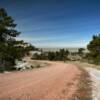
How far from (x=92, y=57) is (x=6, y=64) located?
4074 centimetres

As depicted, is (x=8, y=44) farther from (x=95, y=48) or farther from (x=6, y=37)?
(x=95, y=48)

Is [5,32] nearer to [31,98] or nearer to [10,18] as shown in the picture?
[10,18]

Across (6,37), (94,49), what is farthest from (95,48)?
(6,37)

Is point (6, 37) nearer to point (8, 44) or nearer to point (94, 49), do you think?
point (8, 44)

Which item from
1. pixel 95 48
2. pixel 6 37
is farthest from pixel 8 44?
pixel 95 48

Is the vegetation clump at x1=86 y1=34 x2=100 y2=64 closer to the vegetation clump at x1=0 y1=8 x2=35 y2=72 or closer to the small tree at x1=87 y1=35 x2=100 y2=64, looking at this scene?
the small tree at x1=87 y1=35 x2=100 y2=64

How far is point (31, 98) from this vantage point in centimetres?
1226

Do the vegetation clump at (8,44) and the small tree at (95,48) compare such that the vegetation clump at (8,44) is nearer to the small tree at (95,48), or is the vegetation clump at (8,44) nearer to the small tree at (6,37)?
the small tree at (6,37)

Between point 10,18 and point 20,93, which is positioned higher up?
point 10,18

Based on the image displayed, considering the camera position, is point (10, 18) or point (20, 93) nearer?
point (20, 93)

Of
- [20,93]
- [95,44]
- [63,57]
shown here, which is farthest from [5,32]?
[63,57]

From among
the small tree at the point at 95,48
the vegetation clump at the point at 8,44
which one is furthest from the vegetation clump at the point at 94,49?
the vegetation clump at the point at 8,44

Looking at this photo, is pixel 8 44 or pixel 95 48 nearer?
pixel 8 44

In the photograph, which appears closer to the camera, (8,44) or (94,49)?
(8,44)
